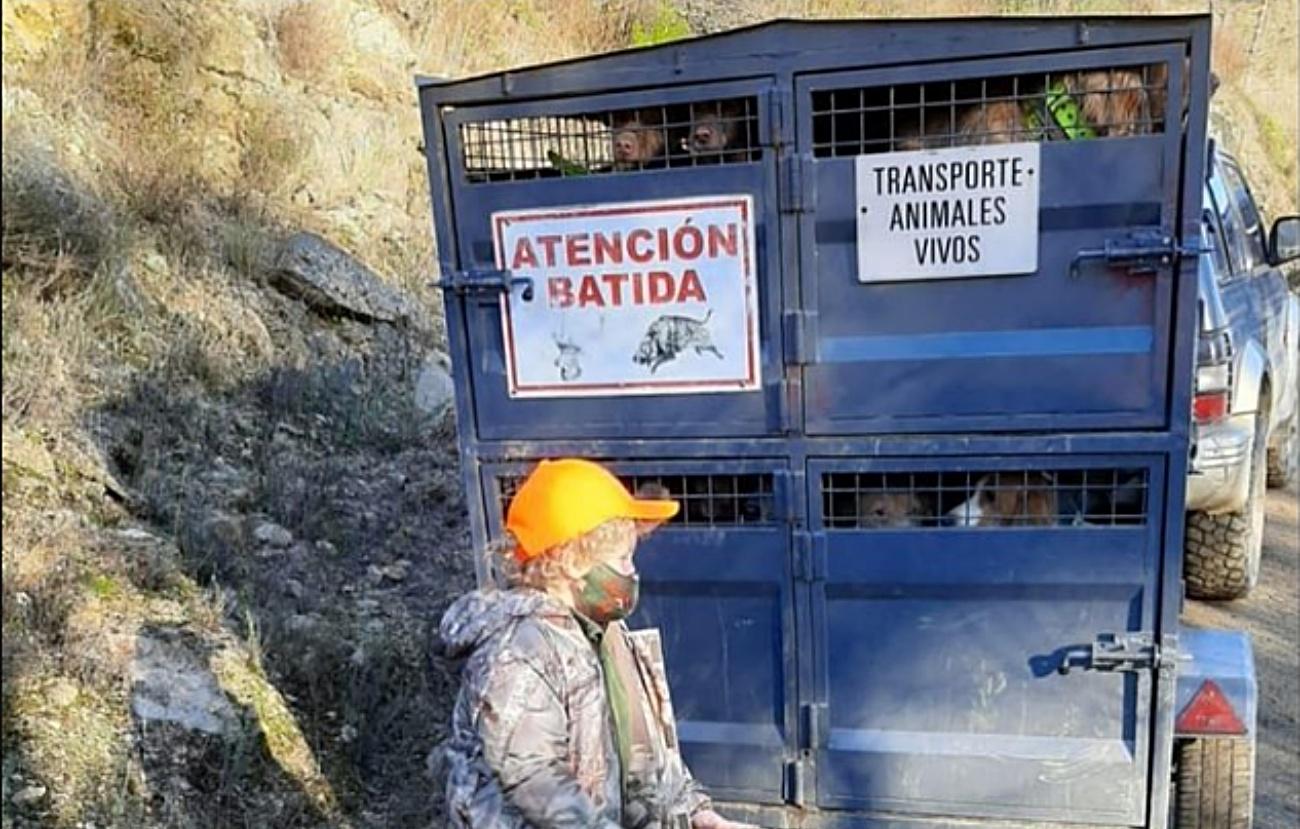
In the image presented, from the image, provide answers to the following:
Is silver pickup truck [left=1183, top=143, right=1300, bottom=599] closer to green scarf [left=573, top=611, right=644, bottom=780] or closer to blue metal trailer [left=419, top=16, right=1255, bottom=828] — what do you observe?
blue metal trailer [left=419, top=16, right=1255, bottom=828]

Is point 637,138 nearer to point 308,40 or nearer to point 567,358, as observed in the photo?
point 567,358

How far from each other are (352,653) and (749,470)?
203 cm

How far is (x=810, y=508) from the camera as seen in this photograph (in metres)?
2.75

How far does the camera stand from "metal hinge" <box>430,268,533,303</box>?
2.82 m

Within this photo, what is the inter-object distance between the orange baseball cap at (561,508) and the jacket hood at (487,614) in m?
0.08

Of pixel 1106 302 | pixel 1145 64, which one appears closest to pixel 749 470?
pixel 1106 302

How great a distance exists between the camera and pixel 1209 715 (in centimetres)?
278

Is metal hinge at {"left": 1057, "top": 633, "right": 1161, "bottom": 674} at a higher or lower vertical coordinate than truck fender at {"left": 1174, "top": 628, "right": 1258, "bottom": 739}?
higher

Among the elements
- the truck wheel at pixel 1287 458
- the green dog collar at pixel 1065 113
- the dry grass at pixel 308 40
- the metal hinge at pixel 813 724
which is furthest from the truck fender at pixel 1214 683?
the dry grass at pixel 308 40

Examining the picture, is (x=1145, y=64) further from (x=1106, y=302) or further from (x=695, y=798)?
(x=695, y=798)

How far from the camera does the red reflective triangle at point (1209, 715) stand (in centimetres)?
277

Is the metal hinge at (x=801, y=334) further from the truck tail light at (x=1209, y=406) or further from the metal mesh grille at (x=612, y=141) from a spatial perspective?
the truck tail light at (x=1209, y=406)

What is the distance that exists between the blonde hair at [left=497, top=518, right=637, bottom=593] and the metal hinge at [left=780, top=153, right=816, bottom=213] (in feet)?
3.13

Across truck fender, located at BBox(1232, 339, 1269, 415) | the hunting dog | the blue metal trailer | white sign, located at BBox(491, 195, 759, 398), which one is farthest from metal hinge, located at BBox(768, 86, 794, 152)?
truck fender, located at BBox(1232, 339, 1269, 415)
